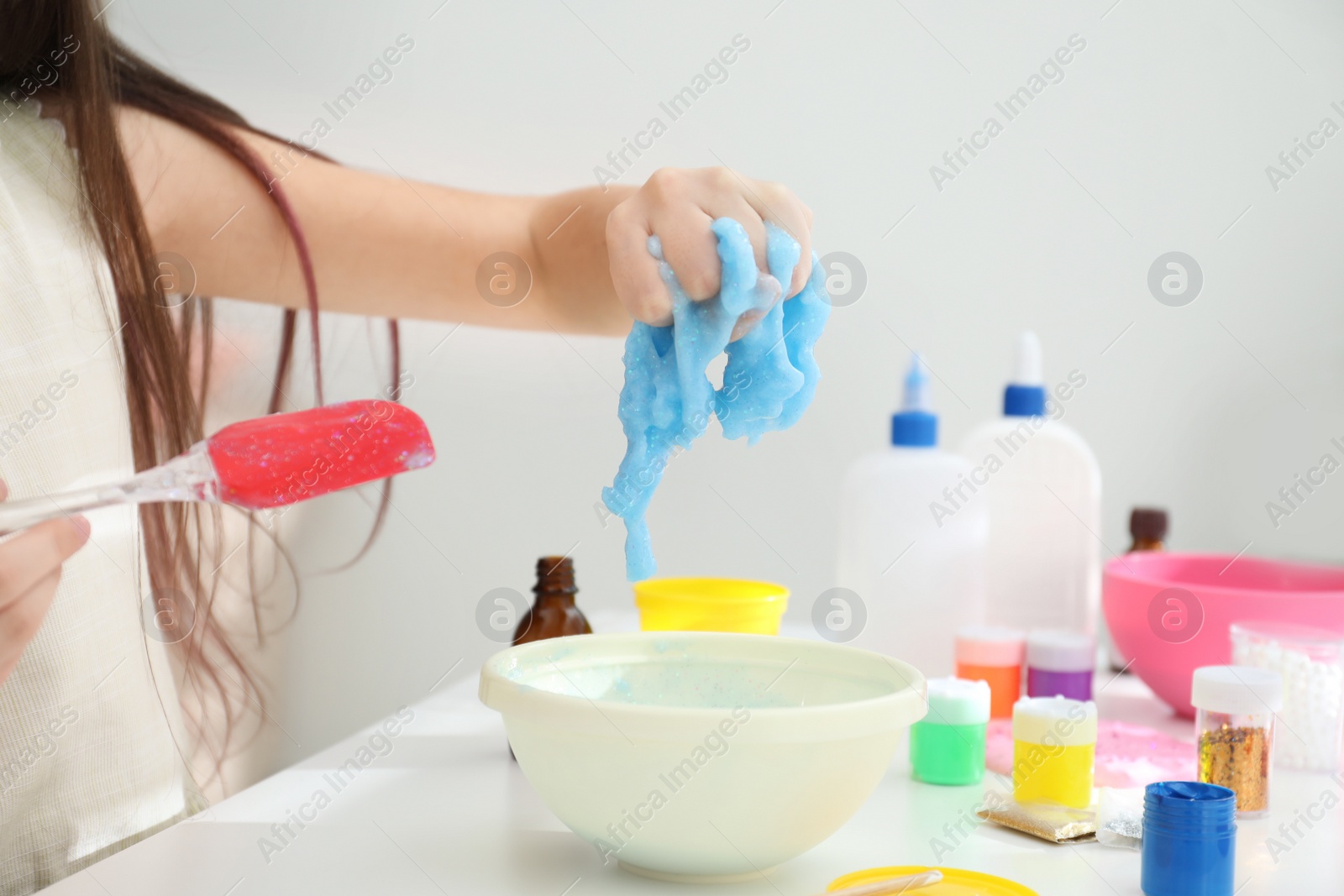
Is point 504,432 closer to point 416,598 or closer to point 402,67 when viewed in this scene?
point 416,598

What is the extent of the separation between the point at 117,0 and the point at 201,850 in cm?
128

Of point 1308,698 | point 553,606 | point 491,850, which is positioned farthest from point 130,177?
point 1308,698

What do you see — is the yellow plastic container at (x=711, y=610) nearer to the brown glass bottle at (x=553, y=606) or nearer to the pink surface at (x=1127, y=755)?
the brown glass bottle at (x=553, y=606)

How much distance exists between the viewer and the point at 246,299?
1136 mm

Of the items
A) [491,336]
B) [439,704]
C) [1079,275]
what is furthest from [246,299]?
[1079,275]

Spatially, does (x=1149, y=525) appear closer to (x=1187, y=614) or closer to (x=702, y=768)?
(x=1187, y=614)

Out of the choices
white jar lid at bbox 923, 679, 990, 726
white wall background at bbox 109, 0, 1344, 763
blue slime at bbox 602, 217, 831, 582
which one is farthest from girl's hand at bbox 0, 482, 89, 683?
white wall background at bbox 109, 0, 1344, 763

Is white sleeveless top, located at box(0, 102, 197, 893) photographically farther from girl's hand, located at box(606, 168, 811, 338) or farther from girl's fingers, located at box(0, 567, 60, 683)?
girl's hand, located at box(606, 168, 811, 338)

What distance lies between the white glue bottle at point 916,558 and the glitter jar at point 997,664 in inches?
4.1

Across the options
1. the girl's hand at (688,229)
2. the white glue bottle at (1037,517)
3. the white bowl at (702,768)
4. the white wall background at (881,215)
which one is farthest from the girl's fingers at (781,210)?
the white wall background at (881,215)

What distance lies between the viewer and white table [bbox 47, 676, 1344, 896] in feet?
1.76

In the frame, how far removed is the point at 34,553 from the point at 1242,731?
70 centimetres

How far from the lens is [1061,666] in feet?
2.85

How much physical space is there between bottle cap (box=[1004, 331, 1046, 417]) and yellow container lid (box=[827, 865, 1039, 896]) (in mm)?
601
